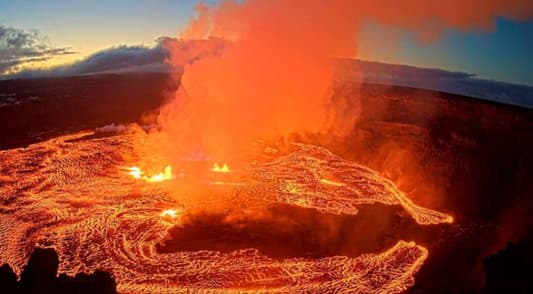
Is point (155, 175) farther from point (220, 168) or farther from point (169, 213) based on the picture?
point (169, 213)

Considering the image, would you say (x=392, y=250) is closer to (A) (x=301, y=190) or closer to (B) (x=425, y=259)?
(B) (x=425, y=259)

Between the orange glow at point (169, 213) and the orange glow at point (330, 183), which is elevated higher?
the orange glow at point (330, 183)

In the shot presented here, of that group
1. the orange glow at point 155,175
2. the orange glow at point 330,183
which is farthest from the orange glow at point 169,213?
the orange glow at point 330,183

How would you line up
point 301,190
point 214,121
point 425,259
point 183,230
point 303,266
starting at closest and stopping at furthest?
point 303,266 < point 425,259 < point 183,230 < point 301,190 < point 214,121

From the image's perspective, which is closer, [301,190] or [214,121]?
[301,190]

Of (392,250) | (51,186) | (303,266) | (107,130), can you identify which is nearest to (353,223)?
(392,250)

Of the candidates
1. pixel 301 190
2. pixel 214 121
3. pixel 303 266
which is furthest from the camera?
pixel 214 121

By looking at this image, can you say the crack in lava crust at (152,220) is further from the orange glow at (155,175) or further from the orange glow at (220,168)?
the orange glow at (220,168)
